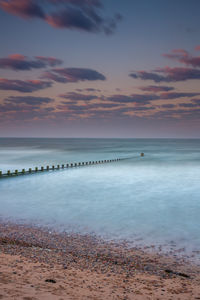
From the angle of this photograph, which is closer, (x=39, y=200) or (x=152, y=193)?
(x=39, y=200)

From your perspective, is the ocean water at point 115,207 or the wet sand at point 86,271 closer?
the wet sand at point 86,271

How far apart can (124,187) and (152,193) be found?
152 inches

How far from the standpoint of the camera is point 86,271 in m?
8.37

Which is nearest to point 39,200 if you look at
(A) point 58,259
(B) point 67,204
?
(B) point 67,204

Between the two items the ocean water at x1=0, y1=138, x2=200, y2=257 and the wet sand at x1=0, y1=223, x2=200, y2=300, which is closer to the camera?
the wet sand at x1=0, y1=223, x2=200, y2=300

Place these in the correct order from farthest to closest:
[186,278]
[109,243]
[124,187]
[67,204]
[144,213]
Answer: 1. [124,187]
2. [67,204]
3. [144,213]
4. [109,243]
5. [186,278]

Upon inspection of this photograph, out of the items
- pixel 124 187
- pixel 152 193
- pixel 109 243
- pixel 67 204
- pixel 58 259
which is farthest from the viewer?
pixel 124 187

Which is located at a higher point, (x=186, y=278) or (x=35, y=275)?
(x=35, y=275)

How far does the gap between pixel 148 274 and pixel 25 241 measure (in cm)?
581

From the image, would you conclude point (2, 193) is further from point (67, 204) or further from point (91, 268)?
point (91, 268)

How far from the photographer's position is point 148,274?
28.2ft

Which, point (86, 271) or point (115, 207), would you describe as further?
point (115, 207)

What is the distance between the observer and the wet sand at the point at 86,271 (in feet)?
22.4

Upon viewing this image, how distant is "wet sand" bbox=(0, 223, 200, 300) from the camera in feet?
22.4
